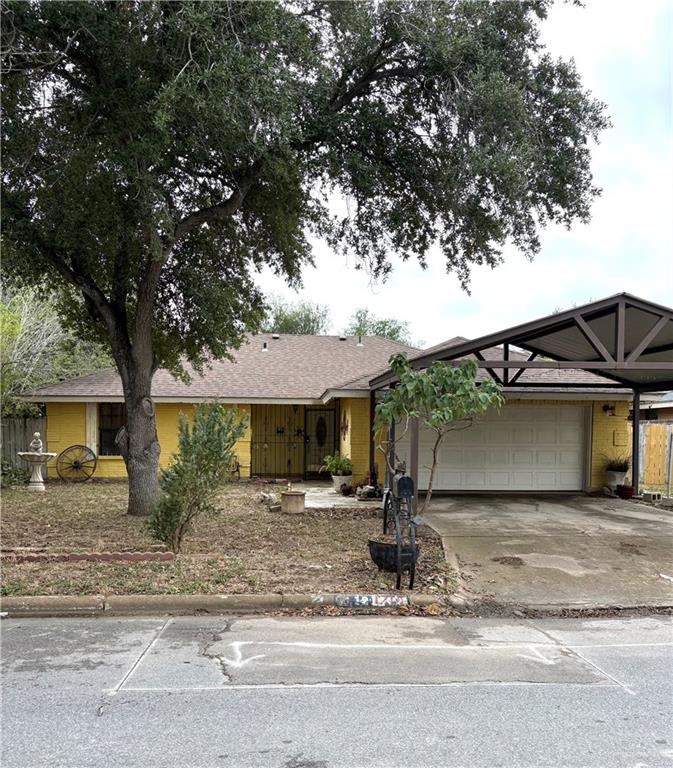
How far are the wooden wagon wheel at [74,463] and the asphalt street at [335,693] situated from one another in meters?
12.1

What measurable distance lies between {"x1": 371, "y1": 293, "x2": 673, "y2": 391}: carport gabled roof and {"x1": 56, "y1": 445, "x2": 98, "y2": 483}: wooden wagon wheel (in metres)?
8.52

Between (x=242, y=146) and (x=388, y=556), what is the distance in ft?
19.3

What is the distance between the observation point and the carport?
9.77 meters

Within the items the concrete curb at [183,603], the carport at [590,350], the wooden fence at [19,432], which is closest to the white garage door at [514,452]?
the carport at [590,350]

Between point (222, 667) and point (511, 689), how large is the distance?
2124mm

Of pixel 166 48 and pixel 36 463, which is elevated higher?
pixel 166 48

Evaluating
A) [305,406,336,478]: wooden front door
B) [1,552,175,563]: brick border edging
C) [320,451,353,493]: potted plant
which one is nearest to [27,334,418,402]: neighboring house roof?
[305,406,336,478]: wooden front door

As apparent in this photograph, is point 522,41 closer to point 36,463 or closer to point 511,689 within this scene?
point 511,689

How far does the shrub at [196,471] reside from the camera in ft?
25.8

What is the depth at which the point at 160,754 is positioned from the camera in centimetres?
356

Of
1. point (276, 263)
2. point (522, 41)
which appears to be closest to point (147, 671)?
point (276, 263)

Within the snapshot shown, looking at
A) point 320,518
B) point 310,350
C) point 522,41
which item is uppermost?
point 522,41

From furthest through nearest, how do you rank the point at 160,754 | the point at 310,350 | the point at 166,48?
the point at 310,350 → the point at 166,48 → the point at 160,754

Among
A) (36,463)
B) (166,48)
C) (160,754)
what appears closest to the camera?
(160,754)
